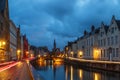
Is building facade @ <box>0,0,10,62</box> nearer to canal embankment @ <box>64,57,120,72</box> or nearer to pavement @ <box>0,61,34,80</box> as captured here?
canal embankment @ <box>64,57,120,72</box>

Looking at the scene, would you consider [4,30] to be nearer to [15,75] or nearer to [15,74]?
[15,74]

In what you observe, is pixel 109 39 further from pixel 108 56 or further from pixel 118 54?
pixel 118 54

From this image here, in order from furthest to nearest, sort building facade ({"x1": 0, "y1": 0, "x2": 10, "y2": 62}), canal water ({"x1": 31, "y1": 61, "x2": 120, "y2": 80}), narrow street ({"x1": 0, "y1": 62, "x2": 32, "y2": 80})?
building facade ({"x1": 0, "y1": 0, "x2": 10, "y2": 62}) → canal water ({"x1": 31, "y1": 61, "x2": 120, "y2": 80}) → narrow street ({"x1": 0, "y1": 62, "x2": 32, "y2": 80})

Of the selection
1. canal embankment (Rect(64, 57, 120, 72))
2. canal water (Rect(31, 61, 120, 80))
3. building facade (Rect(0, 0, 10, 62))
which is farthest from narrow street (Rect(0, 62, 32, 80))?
building facade (Rect(0, 0, 10, 62))

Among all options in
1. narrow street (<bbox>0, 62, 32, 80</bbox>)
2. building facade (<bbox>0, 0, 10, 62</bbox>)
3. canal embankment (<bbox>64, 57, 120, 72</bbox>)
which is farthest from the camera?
building facade (<bbox>0, 0, 10, 62</bbox>)

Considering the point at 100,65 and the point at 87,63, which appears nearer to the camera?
the point at 100,65

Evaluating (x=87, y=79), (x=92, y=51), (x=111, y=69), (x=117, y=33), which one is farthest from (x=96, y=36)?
(x=87, y=79)

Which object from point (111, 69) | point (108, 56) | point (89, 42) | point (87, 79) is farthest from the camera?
point (89, 42)

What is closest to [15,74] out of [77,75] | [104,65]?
[77,75]

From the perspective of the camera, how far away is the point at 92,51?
80.6m

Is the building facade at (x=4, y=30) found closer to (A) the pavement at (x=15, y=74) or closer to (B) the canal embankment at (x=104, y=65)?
(B) the canal embankment at (x=104, y=65)

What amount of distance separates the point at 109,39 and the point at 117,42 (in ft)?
21.9

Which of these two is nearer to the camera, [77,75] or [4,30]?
[77,75]

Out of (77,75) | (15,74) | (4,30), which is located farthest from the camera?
(4,30)
